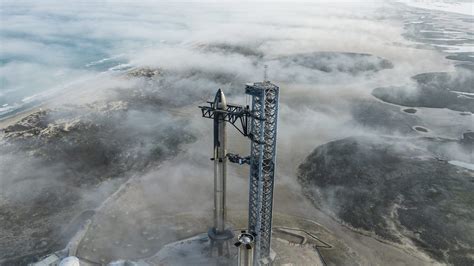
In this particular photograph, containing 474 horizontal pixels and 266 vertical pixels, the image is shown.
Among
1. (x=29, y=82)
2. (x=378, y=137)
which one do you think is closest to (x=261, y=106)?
(x=378, y=137)

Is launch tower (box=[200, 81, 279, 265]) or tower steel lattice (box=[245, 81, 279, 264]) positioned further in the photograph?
launch tower (box=[200, 81, 279, 265])

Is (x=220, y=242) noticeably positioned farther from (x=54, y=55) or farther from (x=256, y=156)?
(x=54, y=55)

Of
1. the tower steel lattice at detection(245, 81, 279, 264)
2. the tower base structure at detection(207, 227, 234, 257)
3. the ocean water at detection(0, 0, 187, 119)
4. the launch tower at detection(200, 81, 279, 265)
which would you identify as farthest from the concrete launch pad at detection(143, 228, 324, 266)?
the ocean water at detection(0, 0, 187, 119)

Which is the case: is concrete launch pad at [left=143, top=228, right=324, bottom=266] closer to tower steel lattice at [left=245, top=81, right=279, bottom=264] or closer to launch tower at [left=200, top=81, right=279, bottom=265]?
launch tower at [left=200, top=81, right=279, bottom=265]

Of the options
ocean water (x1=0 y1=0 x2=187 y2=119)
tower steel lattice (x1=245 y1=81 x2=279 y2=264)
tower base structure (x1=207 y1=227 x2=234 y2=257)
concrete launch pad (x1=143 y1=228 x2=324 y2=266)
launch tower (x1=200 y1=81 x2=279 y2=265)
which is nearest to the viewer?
tower steel lattice (x1=245 y1=81 x2=279 y2=264)

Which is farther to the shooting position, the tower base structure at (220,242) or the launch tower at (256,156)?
the tower base structure at (220,242)

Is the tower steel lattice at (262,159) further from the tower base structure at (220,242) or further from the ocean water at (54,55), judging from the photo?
the ocean water at (54,55)

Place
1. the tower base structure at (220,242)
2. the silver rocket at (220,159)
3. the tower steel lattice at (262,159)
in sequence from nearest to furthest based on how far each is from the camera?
1. the tower steel lattice at (262,159)
2. the silver rocket at (220,159)
3. the tower base structure at (220,242)

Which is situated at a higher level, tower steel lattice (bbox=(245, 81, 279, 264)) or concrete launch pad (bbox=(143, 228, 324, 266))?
tower steel lattice (bbox=(245, 81, 279, 264))

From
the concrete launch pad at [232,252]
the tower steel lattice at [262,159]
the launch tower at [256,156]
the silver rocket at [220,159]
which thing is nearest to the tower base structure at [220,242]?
the launch tower at [256,156]

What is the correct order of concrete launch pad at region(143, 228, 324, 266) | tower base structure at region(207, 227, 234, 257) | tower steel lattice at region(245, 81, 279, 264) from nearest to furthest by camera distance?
tower steel lattice at region(245, 81, 279, 264)
concrete launch pad at region(143, 228, 324, 266)
tower base structure at region(207, 227, 234, 257)
